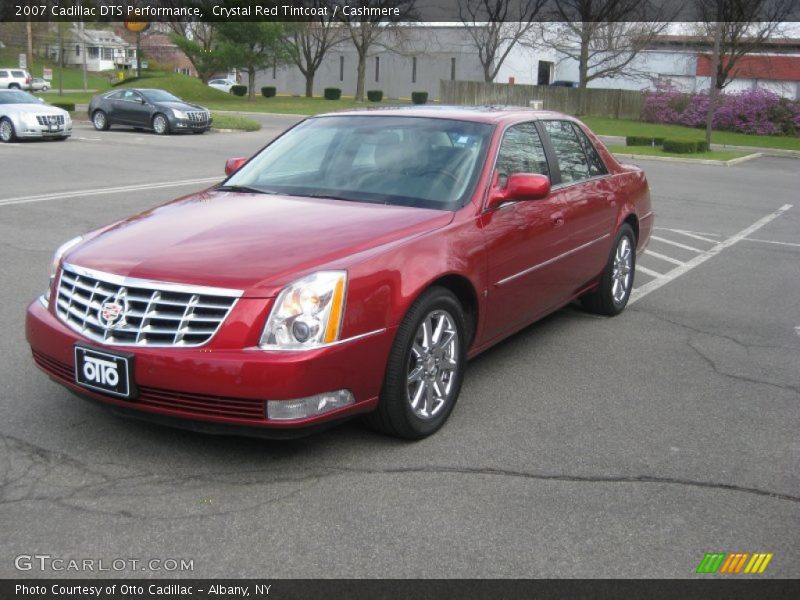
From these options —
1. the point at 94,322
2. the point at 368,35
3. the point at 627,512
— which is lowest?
the point at 627,512

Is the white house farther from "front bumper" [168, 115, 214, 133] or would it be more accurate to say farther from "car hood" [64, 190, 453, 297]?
"car hood" [64, 190, 453, 297]

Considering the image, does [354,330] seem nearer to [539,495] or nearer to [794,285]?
[539,495]

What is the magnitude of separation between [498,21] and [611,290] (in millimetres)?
51501

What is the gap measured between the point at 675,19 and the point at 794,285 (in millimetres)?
44074

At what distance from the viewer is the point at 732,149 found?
32.2 m

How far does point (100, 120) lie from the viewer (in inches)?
1166

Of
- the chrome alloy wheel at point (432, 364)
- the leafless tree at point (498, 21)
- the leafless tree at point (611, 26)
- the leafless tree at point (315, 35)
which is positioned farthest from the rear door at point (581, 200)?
the leafless tree at point (315, 35)

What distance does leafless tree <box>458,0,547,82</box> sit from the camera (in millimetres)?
53844

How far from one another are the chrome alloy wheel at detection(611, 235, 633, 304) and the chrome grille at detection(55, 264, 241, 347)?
408 centimetres

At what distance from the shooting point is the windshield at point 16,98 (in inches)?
925

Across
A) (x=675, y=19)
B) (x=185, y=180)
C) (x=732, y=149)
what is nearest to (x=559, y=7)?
(x=675, y=19)

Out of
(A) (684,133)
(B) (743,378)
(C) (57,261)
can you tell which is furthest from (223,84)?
(C) (57,261)

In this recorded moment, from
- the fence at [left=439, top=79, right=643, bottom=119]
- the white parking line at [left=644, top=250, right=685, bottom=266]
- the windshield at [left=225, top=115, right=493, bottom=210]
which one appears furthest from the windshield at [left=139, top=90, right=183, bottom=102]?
the windshield at [left=225, top=115, right=493, bottom=210]

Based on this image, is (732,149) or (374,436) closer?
(374,436)
